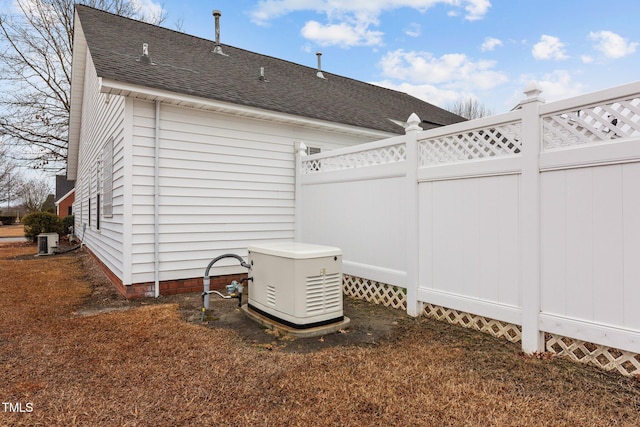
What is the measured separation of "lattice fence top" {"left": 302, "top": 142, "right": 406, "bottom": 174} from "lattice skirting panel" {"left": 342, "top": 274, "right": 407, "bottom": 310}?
1.74m

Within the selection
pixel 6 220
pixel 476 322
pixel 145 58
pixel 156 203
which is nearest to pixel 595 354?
pixel 476 322

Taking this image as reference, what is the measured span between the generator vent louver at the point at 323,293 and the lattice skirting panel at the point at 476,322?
3.85 feet

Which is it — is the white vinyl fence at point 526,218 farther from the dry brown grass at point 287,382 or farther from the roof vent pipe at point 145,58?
the roof vent pipe at point 145,58

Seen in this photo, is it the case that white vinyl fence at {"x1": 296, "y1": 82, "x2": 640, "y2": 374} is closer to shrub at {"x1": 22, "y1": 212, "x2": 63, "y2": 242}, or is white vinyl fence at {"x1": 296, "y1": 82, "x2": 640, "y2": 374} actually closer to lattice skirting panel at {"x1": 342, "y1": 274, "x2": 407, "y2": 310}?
lattice skirting panel at {"x1": 342, "y1": 274, "x2": 407, "y2": 310}

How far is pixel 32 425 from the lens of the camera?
7.07 ft

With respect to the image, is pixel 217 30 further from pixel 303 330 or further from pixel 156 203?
pixel 303 330

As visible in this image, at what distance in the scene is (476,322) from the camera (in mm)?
3867

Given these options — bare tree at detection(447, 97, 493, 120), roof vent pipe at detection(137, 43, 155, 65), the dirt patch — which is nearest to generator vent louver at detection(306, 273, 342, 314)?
the dirt patch

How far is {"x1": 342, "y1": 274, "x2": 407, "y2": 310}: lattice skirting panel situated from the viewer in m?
4.85

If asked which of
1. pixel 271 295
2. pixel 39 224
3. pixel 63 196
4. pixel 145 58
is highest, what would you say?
pixel 145 58

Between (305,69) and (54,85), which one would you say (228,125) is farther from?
(54,85)

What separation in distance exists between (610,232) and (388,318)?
2447 millimetres

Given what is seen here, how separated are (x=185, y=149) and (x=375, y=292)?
12.2 feet

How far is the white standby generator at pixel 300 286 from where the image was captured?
3.80 metres
